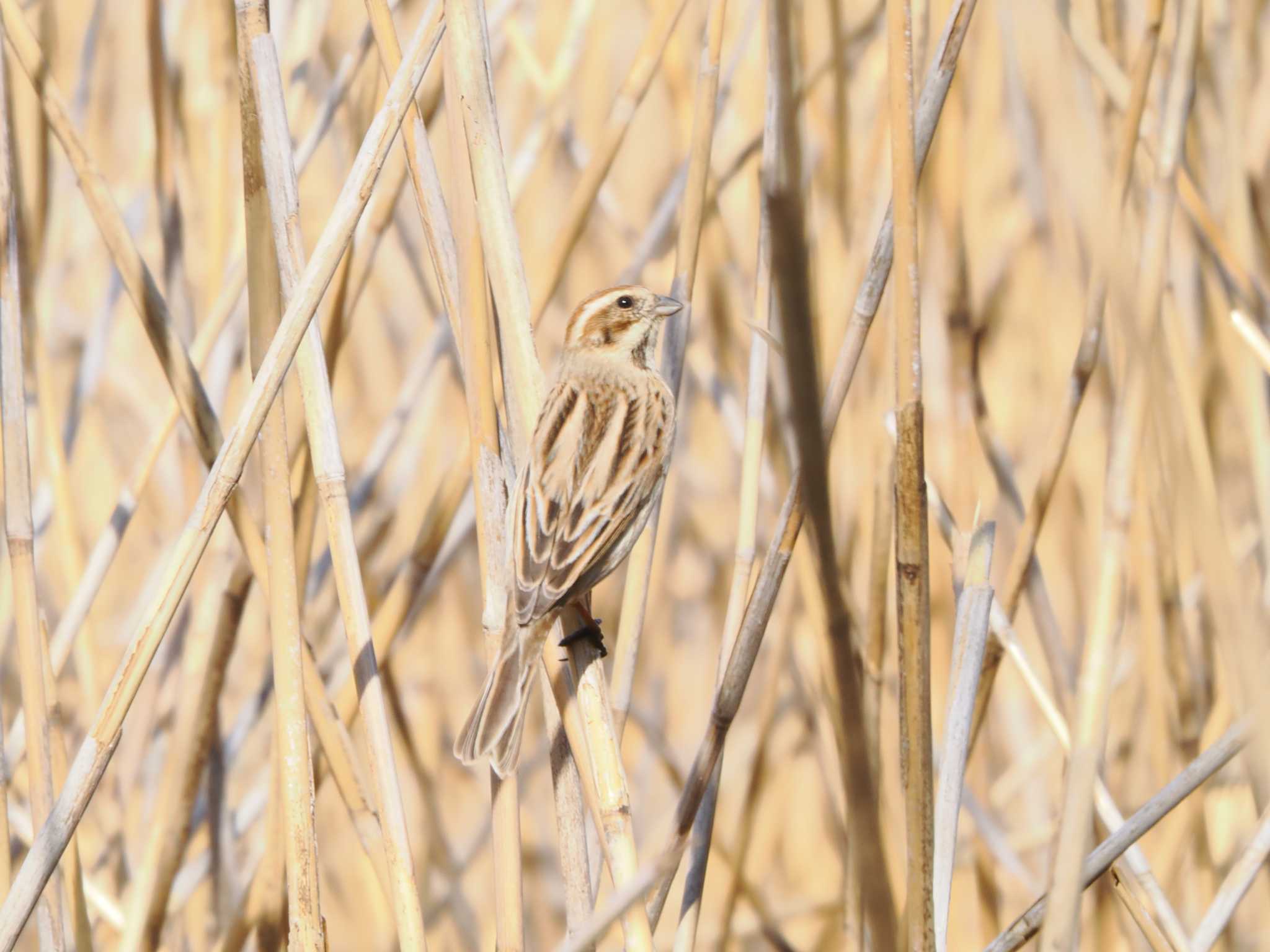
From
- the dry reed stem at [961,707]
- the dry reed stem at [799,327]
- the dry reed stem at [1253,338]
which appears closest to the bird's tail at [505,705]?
the dry reed stem at [961,707]

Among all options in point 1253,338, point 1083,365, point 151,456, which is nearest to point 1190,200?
point 1253,338

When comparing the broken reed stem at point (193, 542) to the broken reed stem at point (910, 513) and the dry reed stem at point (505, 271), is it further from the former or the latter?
the broken reed stem at point (910, 513)

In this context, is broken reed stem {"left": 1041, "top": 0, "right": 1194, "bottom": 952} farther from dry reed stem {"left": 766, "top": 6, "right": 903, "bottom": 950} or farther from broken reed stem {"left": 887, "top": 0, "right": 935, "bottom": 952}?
dry reed stem {"left": 766, "top": 6, "right": 903, "bottom": 950}

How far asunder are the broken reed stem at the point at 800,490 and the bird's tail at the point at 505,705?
217 mm

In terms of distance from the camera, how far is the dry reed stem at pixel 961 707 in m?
1.18

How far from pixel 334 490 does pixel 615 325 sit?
823mm

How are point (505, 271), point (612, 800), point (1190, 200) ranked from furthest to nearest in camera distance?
point (1190, 200) → point (505, 271) → point (612, 800)

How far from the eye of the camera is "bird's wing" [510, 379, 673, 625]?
1.39m

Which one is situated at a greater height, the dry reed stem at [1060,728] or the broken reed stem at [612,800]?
the broken reed stem at [612,800]

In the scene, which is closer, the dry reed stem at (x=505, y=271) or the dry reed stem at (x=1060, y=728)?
the dry reed stem at (x=505, y=271)

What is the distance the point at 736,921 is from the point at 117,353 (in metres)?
1.76

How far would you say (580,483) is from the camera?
1604 millimetres

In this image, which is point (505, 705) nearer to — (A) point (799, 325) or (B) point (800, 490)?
(B) point (800, 490)

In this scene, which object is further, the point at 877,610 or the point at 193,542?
the point at 877,610
